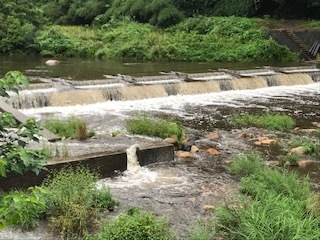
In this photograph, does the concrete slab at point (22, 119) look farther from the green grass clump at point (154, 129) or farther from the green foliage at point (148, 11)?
the green foliage at point (148, 11)

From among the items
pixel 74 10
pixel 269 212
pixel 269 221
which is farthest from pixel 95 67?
pixel 74 10

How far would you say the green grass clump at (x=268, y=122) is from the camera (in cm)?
1149

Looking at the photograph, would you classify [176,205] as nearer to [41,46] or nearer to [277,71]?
[277,71]

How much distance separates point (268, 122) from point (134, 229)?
7.12 meters

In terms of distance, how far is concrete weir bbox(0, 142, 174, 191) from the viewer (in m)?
6.83

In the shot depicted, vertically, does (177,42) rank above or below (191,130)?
above

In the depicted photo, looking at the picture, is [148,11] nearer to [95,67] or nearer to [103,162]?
[95,67]

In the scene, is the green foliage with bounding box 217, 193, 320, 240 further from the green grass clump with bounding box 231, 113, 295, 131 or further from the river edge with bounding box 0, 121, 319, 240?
the green grass clump with bounding box 231, 113, 295, 131

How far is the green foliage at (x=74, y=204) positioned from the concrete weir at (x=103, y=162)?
503mm

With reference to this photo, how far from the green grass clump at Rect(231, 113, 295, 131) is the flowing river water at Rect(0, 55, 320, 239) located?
35 cm

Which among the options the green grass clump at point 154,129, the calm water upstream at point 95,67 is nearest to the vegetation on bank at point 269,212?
the green grass clump at point 154,129

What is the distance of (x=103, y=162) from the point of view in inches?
309

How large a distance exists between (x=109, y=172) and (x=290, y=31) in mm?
20493

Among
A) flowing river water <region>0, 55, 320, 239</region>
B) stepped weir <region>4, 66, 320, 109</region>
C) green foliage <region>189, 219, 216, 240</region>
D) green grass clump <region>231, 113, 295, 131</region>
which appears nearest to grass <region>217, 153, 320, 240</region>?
green foliage <region>189, 219, 216, 240</region>
